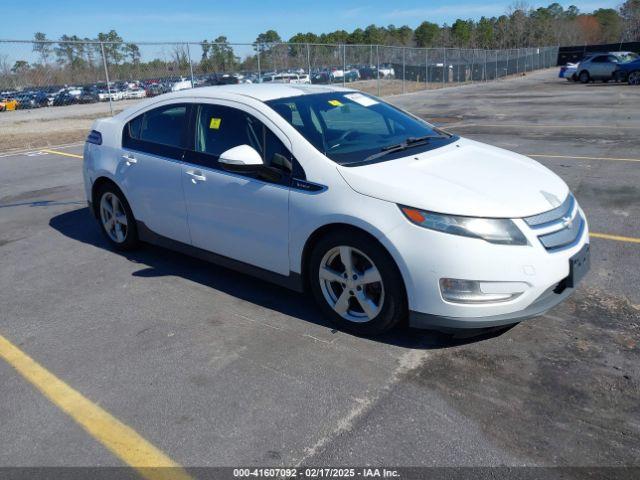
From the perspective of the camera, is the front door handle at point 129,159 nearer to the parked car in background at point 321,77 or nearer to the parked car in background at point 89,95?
the parked car in background at point 89,95

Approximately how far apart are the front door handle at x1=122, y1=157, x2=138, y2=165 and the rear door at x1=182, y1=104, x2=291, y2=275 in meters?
0.79

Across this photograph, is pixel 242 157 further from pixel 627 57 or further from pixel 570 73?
pixel 570 73

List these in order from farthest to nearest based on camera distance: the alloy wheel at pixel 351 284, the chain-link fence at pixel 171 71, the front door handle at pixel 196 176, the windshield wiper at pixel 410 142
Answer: the chain-link fence at pixel 171 71, the front door handle at pixel 196 176, the windshield wiper at pixel 410 142, the alloy wheel at pixel 351 284

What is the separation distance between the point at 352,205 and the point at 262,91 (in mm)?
1617

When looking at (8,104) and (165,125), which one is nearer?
(165,125)

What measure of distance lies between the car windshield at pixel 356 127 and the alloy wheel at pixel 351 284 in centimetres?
65

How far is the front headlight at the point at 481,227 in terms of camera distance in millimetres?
3244

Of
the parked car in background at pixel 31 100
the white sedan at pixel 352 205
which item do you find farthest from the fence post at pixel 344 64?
the white sedan at pixel 352 205

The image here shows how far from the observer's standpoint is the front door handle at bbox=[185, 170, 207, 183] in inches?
175

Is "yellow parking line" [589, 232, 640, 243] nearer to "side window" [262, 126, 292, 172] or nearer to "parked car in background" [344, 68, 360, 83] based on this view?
"side window" [262, 126, 292, 172]

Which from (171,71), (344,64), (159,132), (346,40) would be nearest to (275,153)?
(159,132)

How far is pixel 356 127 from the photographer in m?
4.46

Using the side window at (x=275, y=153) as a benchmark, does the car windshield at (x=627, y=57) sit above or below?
below

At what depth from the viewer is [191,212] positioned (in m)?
4.64
